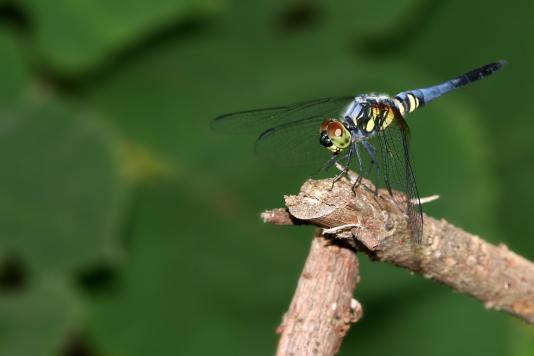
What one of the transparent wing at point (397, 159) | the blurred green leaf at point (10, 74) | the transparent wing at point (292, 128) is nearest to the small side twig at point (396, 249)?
the transparent wing at point (397, 159)

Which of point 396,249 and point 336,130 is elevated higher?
point 336,130

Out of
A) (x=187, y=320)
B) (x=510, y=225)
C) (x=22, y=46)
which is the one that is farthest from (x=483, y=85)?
(x=22, y=46)

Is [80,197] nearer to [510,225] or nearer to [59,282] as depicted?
[59,282]

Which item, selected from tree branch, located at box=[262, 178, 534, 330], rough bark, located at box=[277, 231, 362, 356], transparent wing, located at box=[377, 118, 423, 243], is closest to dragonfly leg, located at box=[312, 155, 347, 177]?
transparent wing, located at box=[377, 118, 423, 243]

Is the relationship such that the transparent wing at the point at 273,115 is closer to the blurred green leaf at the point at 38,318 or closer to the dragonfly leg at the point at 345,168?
the dragonfly leg at the point at 345,168

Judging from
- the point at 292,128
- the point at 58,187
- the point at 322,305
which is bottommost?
the point at 322,305

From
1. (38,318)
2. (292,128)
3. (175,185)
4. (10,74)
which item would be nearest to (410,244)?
(292,128)

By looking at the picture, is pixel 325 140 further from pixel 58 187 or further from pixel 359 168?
pixel 58 187
